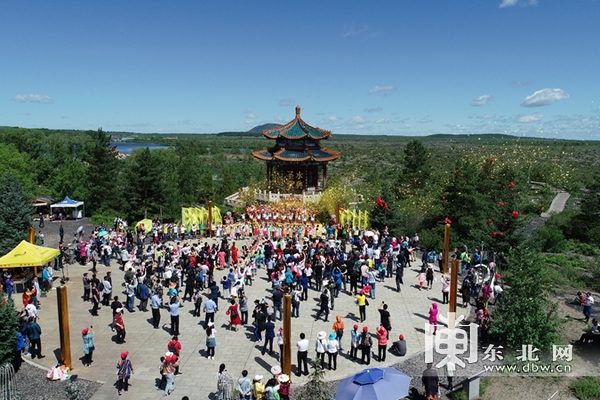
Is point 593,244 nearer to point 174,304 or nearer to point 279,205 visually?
point 279,205

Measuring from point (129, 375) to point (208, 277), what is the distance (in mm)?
6913

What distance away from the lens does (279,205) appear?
102ft

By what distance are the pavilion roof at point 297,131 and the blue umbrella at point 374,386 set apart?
2926cm

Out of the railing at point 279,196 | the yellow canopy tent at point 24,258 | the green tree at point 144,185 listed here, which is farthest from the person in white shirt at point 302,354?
the green tree at point 144,185

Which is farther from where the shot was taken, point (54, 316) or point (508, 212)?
point (508, 212)

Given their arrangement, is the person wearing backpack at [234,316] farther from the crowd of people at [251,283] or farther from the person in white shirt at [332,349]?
the person in white shirt at [332,349]

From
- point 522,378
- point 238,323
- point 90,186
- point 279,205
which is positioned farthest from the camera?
point 90,186

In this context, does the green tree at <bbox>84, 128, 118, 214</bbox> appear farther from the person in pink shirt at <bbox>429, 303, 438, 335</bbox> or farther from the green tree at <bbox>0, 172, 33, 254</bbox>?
the person in pink shirt at <bbox>429, 303, 438, 335</bbox>

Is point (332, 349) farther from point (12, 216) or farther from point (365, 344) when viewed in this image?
point (12, 216)

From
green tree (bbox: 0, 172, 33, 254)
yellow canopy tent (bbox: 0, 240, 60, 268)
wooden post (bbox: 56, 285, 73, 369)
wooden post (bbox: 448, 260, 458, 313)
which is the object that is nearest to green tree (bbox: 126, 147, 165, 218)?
green tree (bbox: 0, 172, 33, 254)

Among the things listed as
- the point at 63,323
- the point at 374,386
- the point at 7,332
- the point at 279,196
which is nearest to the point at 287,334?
the point at 374,386

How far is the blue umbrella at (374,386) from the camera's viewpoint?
857 centimetres

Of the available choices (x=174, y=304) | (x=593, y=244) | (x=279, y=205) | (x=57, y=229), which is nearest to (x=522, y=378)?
(x=174, y=304)

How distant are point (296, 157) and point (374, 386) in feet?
93.2
